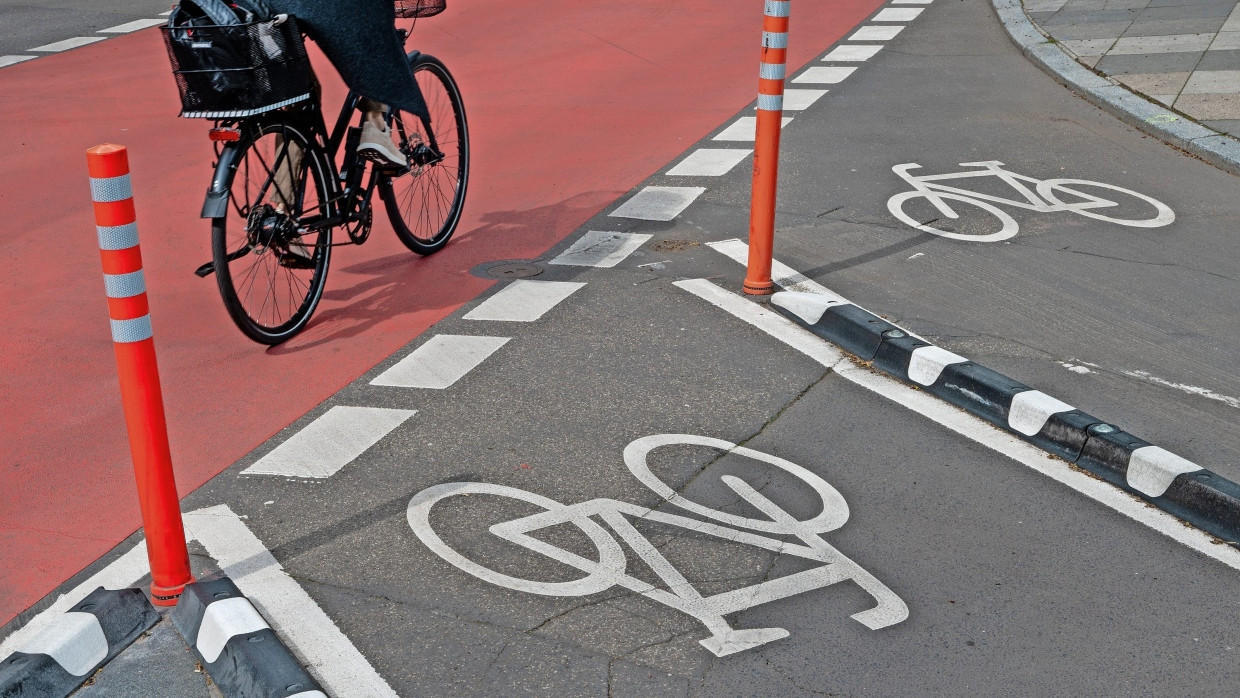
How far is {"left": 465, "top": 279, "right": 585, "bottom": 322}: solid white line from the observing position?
5941mm

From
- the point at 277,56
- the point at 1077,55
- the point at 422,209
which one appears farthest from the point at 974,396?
the point at 1077,55

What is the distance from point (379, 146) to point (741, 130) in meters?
4.26

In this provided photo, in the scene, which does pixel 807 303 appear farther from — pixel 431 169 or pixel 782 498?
pixel 431 169

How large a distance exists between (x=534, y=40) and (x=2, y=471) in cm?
985

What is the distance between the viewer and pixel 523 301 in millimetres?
6125

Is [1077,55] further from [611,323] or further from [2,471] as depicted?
[2,471]

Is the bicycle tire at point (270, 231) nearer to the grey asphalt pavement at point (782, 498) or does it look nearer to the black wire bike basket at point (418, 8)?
the grey asphalt pavement at point (782, 498)

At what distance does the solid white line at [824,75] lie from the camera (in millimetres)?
11352

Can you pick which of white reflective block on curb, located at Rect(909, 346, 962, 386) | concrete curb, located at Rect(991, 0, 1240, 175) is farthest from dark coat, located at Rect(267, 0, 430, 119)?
concrete curb, located at Rect(991, 0, 1240, 175)

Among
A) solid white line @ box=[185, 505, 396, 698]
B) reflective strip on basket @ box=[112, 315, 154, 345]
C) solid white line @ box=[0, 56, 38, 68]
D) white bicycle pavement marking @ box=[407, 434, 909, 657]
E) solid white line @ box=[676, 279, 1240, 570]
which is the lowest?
solid white line @ box=[676, 279, 1240, 570]

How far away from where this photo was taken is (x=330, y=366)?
17.8 ft

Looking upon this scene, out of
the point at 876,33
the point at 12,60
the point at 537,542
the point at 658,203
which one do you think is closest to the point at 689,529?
the point at 537,542

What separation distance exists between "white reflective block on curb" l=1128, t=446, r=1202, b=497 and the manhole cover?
10.7ft

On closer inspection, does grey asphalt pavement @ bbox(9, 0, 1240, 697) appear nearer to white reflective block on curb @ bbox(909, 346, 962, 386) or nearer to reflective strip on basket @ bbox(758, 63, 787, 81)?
white reflective block on curb @ bbox(909, 346, 962, 386)
